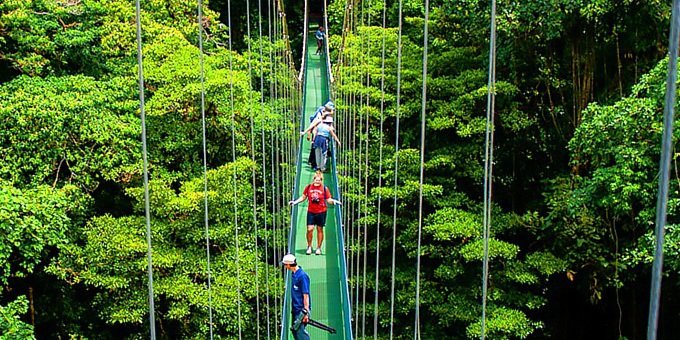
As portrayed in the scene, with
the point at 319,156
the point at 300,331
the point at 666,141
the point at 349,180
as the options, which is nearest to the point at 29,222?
the point at 319,156

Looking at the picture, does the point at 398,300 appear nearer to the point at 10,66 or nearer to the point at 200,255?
the point at 200,255

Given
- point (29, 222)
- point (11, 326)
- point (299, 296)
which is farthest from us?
point (29, 222)

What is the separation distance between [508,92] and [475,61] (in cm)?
93

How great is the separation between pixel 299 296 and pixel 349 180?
4975 millimetres

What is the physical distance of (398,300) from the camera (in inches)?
327

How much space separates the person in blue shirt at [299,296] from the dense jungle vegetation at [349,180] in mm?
2259

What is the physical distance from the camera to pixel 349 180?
9.40m

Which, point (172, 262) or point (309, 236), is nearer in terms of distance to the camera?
point (309, 236)

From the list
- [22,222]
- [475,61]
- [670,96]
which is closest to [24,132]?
[22,222]

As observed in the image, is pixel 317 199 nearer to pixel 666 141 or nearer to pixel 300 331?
pixel 300 331

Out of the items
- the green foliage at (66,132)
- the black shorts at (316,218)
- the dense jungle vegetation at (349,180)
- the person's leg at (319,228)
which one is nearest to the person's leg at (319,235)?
the person's leg at (319,228)

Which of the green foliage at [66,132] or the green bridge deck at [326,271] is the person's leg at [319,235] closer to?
the green bridge deck at [326,271]

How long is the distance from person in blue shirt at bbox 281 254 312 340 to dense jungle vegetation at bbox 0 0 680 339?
2259mm

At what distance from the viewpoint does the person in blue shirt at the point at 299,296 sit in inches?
172
